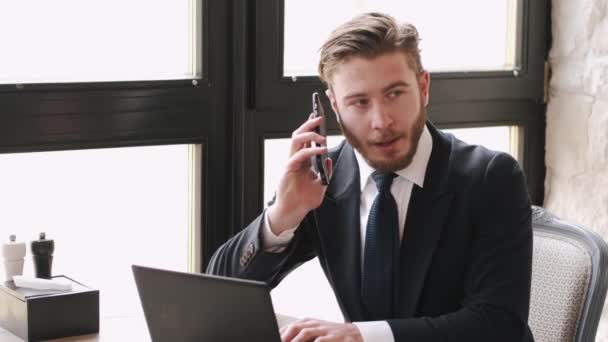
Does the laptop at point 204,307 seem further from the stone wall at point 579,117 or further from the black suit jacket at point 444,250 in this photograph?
the stone wall at point 579,117

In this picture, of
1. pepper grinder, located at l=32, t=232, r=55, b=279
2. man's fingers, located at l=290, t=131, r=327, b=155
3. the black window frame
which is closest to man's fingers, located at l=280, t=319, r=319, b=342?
man's fingers, located at l=290, t=131, r=327, b=155

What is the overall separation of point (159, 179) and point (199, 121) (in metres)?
0.19

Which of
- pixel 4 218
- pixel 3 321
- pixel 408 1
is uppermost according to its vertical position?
pixel 408 1

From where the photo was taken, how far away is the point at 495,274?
198cm

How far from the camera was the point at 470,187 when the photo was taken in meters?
2.07

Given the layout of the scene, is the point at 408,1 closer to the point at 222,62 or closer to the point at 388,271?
the point at 222,62

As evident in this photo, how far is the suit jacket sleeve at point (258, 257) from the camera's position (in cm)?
219

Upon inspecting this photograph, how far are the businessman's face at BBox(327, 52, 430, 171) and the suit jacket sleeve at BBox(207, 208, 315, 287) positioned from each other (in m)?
0.26

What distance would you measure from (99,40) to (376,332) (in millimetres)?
1118

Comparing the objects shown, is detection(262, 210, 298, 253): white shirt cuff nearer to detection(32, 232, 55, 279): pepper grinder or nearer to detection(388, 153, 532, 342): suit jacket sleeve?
detection(388, 153, 532, 342): suit jacket sleeve

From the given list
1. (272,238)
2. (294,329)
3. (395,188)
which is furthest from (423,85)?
(294,329)

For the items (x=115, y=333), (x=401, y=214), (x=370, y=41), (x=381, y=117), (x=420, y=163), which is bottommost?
(x=115, y=333)

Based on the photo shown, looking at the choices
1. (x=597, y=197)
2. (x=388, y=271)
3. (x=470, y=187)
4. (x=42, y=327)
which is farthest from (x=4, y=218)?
(x=597, y=197)

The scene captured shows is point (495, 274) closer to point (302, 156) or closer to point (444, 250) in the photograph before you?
point (444, 250)
